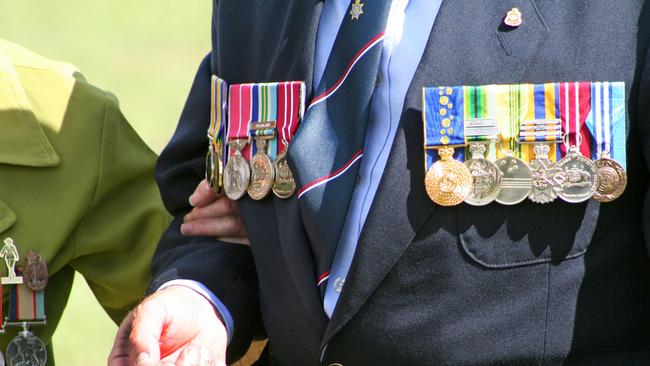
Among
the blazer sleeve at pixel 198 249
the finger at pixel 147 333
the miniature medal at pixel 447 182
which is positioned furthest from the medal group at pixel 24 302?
the miniature medal at pixel 447 182

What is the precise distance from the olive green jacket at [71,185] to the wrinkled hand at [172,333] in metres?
0.52

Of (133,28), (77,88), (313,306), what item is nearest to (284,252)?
(313,306)

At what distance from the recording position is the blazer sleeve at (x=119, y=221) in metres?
2.60

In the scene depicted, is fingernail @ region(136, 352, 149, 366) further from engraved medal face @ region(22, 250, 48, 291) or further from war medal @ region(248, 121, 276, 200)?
engraved medal face @ region(22, 250, 48, 291)

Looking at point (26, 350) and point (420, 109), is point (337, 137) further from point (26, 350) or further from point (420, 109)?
point (26, 350)

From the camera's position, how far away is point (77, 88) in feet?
8.71

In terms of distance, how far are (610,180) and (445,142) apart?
0.84ft

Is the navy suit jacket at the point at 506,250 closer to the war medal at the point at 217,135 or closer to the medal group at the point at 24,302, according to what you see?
the war medal at the point at 217,135

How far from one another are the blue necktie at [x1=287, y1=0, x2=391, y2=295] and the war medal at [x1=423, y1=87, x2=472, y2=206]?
11 cm

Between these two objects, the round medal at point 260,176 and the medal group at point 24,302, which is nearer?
the round medal at point 260,176

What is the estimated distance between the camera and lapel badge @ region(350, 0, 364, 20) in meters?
2.00

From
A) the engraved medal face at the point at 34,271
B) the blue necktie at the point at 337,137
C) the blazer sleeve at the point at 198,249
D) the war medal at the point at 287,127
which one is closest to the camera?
the blue necktie at the point at 337,137

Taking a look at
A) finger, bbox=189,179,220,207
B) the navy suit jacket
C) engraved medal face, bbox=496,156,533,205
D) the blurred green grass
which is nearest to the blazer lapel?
the navy suit jacket

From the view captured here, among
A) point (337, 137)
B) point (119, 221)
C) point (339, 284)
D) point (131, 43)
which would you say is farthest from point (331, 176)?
point (131, 43)
